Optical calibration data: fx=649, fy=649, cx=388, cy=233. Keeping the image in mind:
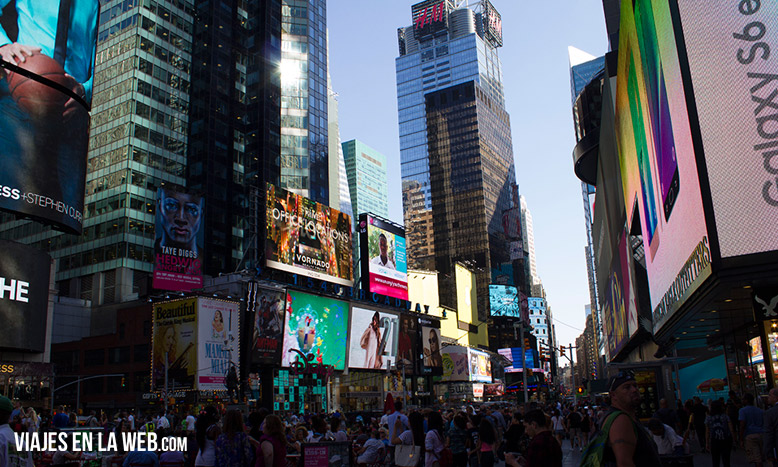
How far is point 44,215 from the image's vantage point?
40750 mm

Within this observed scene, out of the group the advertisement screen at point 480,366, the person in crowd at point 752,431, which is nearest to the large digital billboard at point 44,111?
the person in crowd at point 752,431

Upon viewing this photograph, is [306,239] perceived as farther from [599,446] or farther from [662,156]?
[599,446]

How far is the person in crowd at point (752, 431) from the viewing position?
13203mm

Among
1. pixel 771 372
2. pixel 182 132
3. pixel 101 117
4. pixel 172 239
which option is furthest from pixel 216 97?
pixel 771 372

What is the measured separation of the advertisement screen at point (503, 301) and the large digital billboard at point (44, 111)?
116502 millimetres

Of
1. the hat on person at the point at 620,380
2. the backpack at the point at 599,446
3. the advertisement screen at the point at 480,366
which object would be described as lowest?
the backpack at the point at 599,446

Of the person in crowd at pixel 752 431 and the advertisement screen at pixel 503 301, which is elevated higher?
the advertisement screen at pixel 503 301

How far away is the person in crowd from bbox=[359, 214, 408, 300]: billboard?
63036 mm

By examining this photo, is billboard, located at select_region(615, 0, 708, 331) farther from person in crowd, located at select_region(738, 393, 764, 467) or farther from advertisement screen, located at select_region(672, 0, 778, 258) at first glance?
person in crowd, located at select_region(738, 393, 764, 467)

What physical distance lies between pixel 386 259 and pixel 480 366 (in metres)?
37.9

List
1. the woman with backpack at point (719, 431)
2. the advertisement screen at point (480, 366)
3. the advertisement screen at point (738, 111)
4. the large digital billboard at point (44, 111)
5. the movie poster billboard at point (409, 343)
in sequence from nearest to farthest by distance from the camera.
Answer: the advertisement screen at point (738, 111), the woman with backpack at point (719, 431), the large digital billboard at point (44, 111), the movie poster billboard at point (409, 343), the advertisement screen at point (480, 366)

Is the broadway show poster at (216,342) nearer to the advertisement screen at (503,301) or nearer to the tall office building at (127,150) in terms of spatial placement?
the tall office building at (127,150)

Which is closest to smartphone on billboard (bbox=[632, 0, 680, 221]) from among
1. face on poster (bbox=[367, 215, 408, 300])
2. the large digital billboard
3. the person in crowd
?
the person in crowd

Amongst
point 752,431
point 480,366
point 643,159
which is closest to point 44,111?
point 643,159
